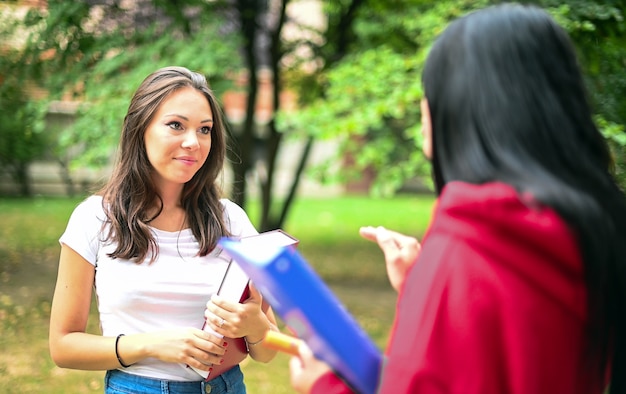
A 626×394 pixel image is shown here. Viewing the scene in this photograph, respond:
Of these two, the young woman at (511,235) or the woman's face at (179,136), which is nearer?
the young woman at (511,235)

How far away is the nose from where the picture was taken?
82.0 inches

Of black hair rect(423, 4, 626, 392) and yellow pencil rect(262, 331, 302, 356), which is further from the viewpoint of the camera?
yellow pencil rect(262, 331, 302, 356)

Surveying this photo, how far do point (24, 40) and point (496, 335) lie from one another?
762 centimetres

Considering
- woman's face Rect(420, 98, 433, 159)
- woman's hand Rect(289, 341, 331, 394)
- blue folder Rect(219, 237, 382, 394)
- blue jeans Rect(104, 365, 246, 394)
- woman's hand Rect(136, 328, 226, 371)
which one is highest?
woman's face Rect(420, 98, 433, 159)

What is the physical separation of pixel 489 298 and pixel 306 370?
1.28 ft

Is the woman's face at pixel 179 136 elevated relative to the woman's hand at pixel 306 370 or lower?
elevated

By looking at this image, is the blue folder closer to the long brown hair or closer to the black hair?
the black hair

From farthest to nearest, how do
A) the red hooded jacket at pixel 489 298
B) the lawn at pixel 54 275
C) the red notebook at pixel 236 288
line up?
the lawn at pixel 54 275 < the red notebook at pixel 236 288 < the red hooded jacket at pixel 489 298

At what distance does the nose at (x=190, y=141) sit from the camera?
82.0 inches

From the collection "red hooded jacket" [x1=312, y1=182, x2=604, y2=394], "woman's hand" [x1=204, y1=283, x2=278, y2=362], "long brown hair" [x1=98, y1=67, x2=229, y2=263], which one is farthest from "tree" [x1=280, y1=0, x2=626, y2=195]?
"red hooded jacket" [x1=312, y1=182, x2=604, y2=394]

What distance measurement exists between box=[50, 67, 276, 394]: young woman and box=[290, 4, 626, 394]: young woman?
69 cm

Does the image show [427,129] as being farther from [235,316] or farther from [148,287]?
[148,287]

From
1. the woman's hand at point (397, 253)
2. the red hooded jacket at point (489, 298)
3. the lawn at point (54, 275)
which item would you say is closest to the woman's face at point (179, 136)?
the woman's hand at point (397, 253)

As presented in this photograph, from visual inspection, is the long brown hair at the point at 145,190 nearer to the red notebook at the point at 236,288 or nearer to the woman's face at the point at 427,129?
the red notebook at the point at 236,288
